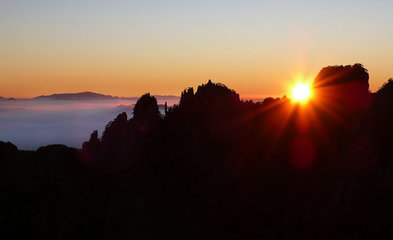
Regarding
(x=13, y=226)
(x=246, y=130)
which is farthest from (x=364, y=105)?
(x=13, y=226)

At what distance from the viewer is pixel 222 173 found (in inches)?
2692

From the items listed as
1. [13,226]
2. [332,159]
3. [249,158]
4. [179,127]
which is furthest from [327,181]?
[13,226]

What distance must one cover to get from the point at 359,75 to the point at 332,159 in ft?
44.2

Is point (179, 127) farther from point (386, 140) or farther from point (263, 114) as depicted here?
point (386, 140)

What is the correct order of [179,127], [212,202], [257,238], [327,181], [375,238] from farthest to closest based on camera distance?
[179,127], [212,202], [257,238], [327,181], [375,238]

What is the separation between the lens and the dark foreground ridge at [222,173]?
55.5 metres

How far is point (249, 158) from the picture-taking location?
67000 millimetres

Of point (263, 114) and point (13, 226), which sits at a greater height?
point (263, 114)

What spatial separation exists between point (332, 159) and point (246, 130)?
556 inches

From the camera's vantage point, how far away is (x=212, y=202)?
66.7 metres

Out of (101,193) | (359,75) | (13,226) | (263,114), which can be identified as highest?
(359,75)

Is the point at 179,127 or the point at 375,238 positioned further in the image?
the point at 179,127

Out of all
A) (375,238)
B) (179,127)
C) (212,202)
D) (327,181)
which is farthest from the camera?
(179,127)

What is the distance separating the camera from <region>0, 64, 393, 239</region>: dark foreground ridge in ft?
182
